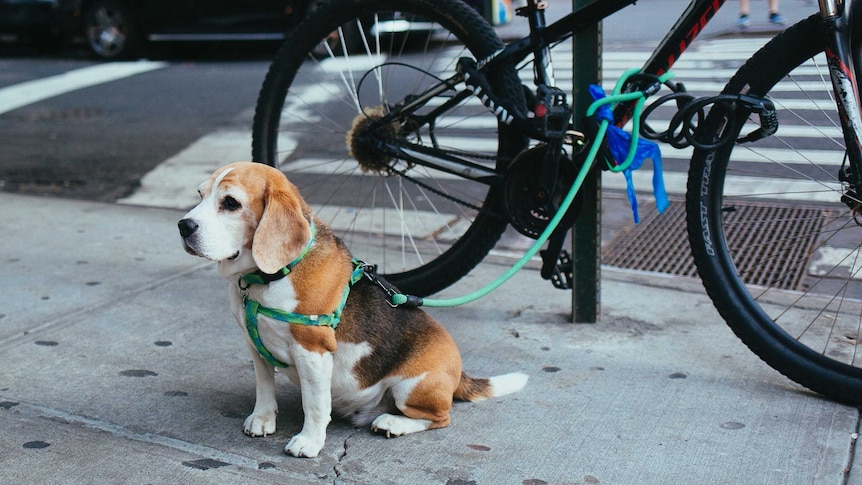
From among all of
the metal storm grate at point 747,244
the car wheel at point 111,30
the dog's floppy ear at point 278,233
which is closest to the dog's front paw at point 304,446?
the dog's floppy ear at point 278,233

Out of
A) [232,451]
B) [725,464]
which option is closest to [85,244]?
[232,451]

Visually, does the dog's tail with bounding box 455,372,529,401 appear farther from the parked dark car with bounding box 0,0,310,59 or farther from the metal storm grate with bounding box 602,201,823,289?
the parked dark car with bounding box 0,0,310,59

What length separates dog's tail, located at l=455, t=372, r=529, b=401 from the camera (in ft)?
10.5

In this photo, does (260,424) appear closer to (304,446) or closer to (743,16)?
(304,446)

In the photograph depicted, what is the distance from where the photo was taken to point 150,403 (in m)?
3.21

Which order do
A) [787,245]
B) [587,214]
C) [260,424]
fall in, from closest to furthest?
[260,424], [587,214], [787,245]

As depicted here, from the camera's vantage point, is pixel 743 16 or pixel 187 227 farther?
pixel 743 16

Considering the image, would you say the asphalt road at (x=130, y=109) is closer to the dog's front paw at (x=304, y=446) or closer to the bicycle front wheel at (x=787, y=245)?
the dog's front paw at (x=304, y=446)

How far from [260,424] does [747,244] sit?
289cm

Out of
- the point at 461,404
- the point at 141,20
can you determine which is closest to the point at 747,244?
the point at 461,404

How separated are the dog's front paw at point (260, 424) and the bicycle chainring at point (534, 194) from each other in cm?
126

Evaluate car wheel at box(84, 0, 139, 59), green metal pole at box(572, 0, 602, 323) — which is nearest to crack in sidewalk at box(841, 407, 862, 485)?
green metal pole at box(572, 0, 602, 323)

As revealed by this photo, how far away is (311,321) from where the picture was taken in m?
2.78

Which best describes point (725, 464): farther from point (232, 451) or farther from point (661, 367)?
point (232, 451)
